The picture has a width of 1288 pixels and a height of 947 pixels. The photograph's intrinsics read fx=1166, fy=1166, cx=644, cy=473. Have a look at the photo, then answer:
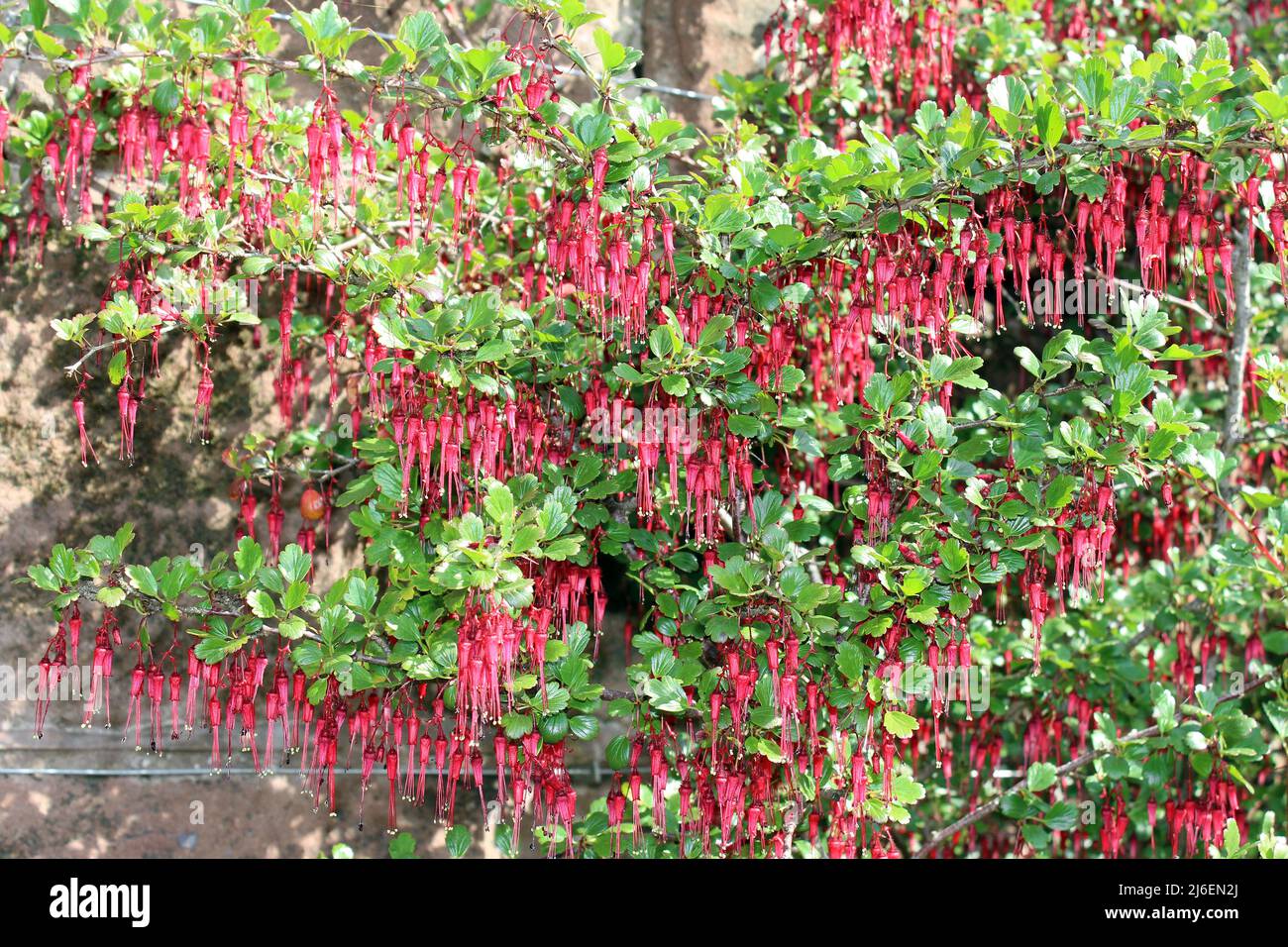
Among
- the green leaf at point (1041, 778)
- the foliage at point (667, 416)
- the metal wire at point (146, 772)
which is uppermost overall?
the foliage at point (667, 416)

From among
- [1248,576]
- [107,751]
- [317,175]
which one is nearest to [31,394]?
[107,751]

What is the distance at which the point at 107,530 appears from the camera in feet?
13.2

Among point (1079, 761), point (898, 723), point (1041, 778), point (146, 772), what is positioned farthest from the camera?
point (146, 772)

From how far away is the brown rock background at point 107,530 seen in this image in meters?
3.88

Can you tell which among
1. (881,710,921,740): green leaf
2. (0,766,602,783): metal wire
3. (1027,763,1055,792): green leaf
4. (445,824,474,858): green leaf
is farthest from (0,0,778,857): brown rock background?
(1027,763,1055,792): green leaf

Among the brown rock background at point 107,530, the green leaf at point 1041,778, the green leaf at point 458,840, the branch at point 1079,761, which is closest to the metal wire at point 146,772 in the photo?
the brown rock background at point 107,530

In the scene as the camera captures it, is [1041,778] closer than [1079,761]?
Yes

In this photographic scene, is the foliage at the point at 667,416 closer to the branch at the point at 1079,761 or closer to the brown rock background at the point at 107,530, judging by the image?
the branch at the point at 1079,761

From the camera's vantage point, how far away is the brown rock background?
3.88 m

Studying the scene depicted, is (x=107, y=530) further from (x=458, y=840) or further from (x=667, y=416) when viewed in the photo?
(x=667, y=416)

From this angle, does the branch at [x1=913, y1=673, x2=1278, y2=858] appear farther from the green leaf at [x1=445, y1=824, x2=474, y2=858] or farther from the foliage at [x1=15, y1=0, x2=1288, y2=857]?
the green leaf at [x1=445, y1=824, x2=474, y2=858]

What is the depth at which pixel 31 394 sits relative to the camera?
3971mm

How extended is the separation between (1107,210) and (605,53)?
129 cm

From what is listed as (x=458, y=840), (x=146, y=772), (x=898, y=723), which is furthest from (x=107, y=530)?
(x=898, y=723)
